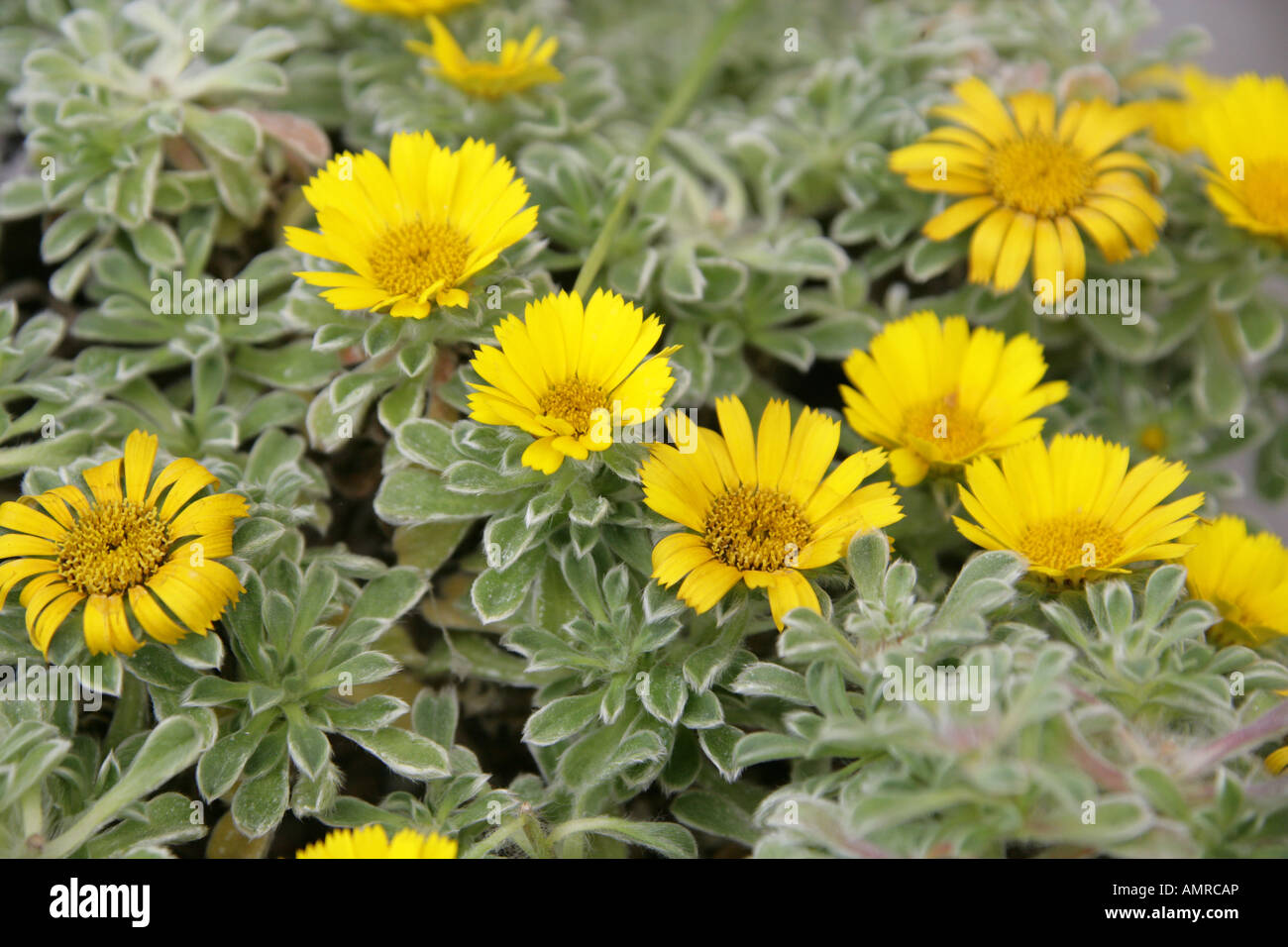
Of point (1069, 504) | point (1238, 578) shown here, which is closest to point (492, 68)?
point (1069, 504)

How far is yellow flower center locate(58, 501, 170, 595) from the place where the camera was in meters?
1.30

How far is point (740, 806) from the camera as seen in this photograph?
1449 mm

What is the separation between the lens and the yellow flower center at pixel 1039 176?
5.50 ft

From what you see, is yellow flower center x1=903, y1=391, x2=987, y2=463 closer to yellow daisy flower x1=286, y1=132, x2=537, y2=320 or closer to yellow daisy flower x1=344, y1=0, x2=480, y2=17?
yellow daisy flower x1=286, y1=132, x2=537, y2=320

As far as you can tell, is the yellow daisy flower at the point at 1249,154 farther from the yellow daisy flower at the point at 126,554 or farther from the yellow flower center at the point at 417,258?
the yellow daisy flower at the point at 126,554

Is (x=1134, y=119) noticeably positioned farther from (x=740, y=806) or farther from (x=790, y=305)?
(x=740, y=806)

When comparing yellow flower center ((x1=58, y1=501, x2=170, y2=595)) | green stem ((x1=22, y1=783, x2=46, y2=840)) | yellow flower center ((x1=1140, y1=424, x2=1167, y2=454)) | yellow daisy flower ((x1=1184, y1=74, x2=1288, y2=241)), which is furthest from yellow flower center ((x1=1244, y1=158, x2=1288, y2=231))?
green stem ((x1=22, y1=783, x2=46, y2=840))

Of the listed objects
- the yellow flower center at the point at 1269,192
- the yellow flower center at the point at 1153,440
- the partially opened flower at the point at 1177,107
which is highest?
the partially opened flower at the point at 1177,107

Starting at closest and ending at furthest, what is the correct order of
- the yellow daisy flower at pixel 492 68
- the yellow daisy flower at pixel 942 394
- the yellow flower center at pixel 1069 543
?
the yellow flower center at pixel 1069 543
the yellow daisy flower at pixel 942 394
the yellow daisy flower at pixel 492 68

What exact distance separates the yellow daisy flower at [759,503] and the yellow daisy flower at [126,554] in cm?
53

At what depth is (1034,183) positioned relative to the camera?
1685 mm

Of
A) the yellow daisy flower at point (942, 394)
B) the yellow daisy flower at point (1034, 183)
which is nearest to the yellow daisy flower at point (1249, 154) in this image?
the yellow daisy flower at point (1034, 183)

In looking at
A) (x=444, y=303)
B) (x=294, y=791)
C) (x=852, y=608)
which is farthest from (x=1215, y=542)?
(x=294, y=791)

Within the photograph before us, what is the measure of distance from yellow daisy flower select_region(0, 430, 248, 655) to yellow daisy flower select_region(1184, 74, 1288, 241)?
1.53 m
